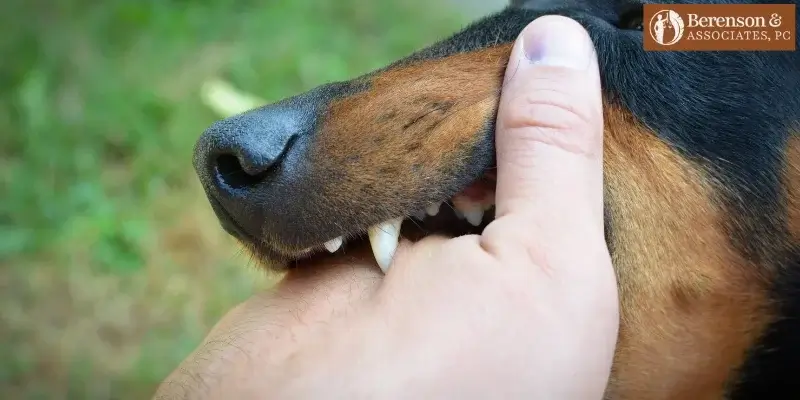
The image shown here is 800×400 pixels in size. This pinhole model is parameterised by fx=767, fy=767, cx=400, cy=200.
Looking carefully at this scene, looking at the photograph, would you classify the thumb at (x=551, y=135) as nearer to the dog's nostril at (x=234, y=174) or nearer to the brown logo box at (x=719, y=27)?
the brown logo box at (x=719, y=27)

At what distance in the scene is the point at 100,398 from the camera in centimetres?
258

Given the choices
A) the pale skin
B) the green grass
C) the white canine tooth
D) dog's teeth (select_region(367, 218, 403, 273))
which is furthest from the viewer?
the green grass

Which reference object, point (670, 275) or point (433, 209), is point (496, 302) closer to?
point (433, 209)

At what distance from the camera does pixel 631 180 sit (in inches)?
56.3

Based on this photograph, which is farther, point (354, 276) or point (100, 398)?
point (100, 398)

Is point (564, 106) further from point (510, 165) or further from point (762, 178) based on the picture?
point (762, 178)

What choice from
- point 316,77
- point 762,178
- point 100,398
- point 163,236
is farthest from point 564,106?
point 316,77

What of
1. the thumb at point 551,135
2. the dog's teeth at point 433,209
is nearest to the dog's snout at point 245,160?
the dog's teeth at point 433,209

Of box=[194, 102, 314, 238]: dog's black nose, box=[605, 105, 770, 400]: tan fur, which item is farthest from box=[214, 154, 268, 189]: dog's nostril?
box=[605, 105, 770, 400]: tan fur

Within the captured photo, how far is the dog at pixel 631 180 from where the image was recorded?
135 centimetres

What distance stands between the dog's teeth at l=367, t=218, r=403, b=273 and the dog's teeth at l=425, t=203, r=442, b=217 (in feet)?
0.18

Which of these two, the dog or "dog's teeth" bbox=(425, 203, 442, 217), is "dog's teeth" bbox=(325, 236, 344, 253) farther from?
"dog's teeth" bbox=(425, 203, 442, 217)

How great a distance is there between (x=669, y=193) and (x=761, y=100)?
0.29 meters

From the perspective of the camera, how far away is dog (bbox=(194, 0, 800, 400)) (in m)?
1.35
